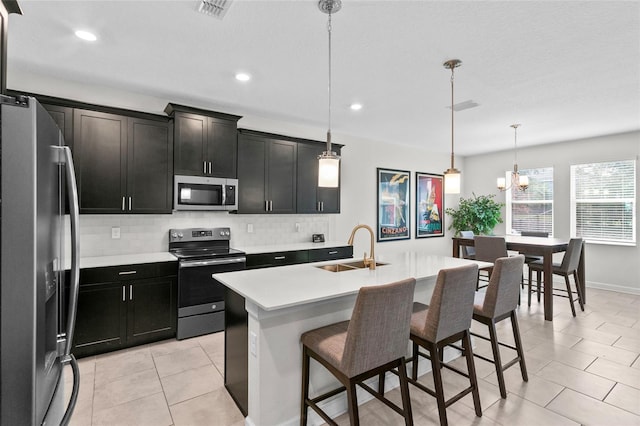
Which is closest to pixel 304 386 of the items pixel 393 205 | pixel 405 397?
pixel 405 397

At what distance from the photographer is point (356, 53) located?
266 cm

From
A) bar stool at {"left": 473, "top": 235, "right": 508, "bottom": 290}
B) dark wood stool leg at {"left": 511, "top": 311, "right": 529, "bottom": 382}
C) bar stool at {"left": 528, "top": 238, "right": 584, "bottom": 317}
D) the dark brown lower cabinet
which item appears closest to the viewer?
dark wood stool leg at {"left": 511, "top": 311, "right": 529, "bottom": 382}

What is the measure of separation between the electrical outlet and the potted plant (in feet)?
19.2

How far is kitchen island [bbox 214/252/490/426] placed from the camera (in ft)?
6.11

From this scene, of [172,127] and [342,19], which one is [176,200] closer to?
[172,127]

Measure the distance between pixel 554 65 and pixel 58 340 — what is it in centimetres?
392

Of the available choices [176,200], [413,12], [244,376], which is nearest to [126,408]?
[244,376]

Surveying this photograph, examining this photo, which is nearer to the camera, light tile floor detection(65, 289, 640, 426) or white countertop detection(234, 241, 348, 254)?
light tile floor detection(65, 289, 640, 426)

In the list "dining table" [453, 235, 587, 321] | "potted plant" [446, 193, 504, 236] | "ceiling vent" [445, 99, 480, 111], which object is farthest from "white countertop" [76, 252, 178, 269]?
"potted plant" [446, 193, 504, 236]

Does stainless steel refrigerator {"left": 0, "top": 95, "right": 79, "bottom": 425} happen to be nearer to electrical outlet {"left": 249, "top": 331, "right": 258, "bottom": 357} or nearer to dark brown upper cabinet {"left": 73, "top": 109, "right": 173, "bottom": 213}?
electrical outlet {"left": 249, "top": 331, "right": 258, "bottom": 357}

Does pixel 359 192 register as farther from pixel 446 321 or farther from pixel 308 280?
pixel 446 321

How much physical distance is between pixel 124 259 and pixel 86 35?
203cm

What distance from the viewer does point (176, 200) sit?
3576mm

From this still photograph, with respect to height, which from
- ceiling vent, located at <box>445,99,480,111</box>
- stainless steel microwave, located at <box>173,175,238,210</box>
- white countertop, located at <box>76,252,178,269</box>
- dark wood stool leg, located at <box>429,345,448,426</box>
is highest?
ceiling vent, located at <box>445,99,480,111</box>
